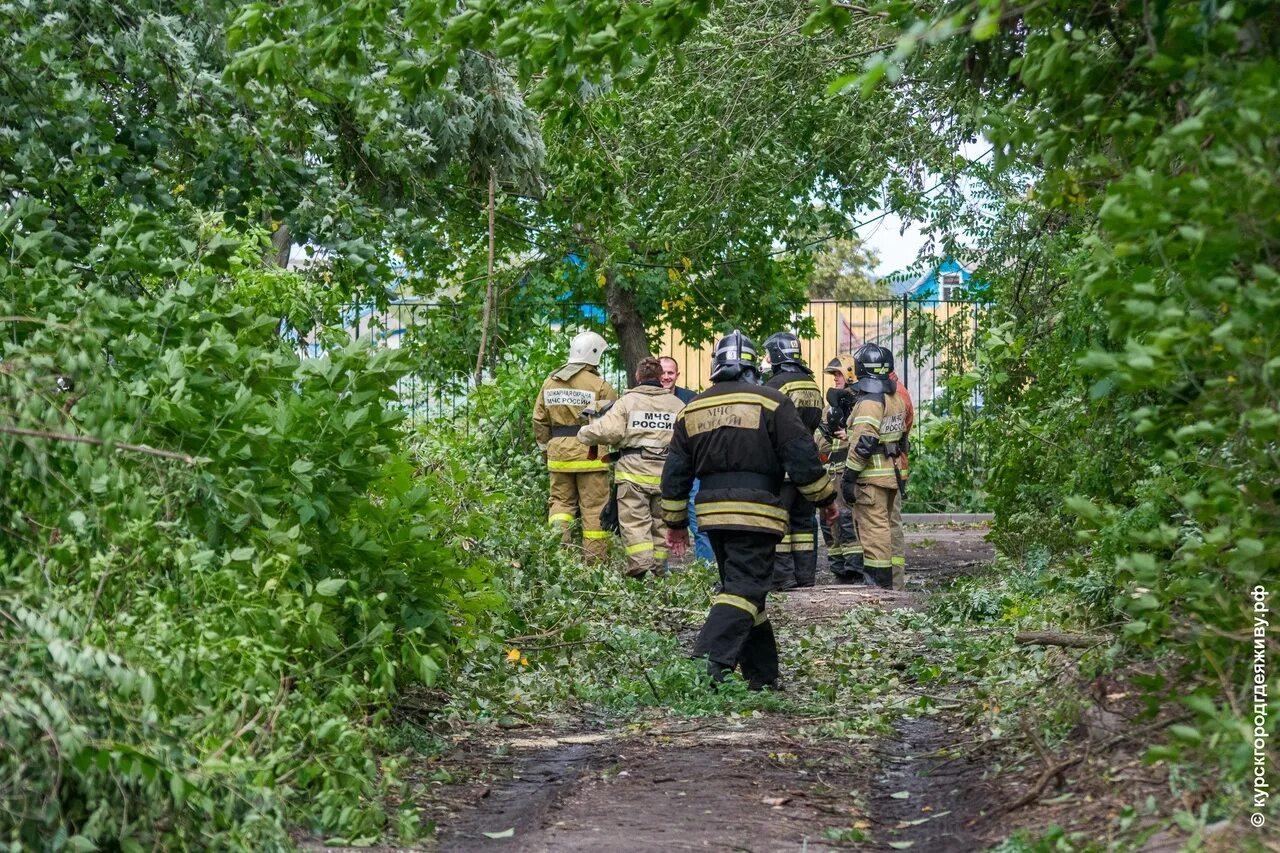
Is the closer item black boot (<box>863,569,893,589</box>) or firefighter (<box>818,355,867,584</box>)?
black boot (<box>863,569,893,589</box>)

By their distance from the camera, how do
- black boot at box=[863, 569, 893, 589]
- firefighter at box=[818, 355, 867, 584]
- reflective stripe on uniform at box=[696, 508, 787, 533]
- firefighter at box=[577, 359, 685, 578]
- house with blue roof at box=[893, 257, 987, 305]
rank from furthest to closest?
house with blue roof at box=[893, 257, 987, 305] → firefighter at box=[818, 355, 867, 584] → black boot at box=[863, 569, 893, 589] → firefighter at box=[577, 359, 685, 578] → reflective stripe on uniform at box=[696, 508, 787, 533]

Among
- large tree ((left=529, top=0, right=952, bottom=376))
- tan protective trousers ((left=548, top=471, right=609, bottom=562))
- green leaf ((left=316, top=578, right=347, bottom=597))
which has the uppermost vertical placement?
large tree ((left=529, top=0, right=952, bottom=376))

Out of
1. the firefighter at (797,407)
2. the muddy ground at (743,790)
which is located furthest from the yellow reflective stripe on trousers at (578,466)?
the muddy ground at (743,790)

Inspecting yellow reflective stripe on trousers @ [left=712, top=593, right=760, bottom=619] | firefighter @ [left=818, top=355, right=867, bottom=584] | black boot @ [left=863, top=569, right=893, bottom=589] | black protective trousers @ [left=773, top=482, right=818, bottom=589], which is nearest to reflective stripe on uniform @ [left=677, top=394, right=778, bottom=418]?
yellow reflective stripe on trousers @ [left=712, top=593, right=760, bottom=619]

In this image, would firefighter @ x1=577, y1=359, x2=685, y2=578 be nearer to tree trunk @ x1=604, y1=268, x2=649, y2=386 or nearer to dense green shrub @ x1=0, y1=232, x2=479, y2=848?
dense green shrub @ x1=0, y1=232, x2=479, y2=848

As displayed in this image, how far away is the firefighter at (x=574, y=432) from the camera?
13.2m

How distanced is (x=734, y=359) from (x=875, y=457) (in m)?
5.03

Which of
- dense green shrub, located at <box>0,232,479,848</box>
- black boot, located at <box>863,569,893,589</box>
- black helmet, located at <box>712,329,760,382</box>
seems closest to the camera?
dense green shrub, located at <box>0,232,479,848</box>

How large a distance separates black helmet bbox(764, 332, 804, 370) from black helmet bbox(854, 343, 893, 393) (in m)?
0.66

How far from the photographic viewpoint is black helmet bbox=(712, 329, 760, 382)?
8.56 meters

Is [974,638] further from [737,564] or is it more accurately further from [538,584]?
[538,584]

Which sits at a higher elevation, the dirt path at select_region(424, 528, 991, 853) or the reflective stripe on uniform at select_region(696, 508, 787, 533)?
the reflective stripe on uniform at select_region(696, 508, 787, 533)

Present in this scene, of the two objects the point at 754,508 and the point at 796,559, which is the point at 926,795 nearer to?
the point at 754,508

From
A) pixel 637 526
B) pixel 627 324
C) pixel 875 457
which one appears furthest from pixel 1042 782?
pixel 627 324
